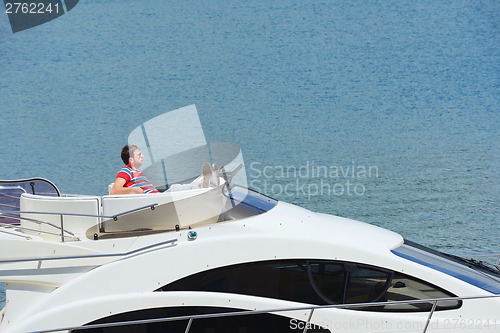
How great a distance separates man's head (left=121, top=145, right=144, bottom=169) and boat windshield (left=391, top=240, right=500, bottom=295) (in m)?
2.31

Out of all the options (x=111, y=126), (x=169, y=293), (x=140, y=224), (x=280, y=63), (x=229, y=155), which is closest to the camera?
(x=169, y=293)

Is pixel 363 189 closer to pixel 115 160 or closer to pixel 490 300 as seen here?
pixel 115 160

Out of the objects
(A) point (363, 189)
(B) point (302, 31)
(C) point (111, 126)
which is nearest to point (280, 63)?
(B) point (302, 31)

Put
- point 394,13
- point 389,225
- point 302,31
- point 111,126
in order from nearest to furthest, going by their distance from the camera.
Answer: point 389,225
point 111,126
point 302,31
point 394,13

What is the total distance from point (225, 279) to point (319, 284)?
64 cm

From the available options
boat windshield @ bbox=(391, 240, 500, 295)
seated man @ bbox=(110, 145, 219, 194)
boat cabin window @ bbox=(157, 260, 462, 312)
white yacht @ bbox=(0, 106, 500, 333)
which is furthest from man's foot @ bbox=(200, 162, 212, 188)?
boat windshield @ bbox=(391, 240, 500, 295)

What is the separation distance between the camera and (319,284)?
15.9ft

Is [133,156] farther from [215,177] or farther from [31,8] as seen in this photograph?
[31,8]

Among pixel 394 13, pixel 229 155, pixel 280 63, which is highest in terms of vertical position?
pixel 394 13

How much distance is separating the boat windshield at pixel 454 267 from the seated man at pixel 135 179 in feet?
5.20

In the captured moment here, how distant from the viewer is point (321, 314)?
15.6ft

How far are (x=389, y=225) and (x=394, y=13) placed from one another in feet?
89.6

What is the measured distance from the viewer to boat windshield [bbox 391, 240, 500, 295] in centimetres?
507

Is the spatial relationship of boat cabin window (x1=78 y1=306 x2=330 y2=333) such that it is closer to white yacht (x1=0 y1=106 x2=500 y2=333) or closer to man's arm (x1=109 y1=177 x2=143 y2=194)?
white yacht (x1=0 y1=106 x2=500 y2=333)
